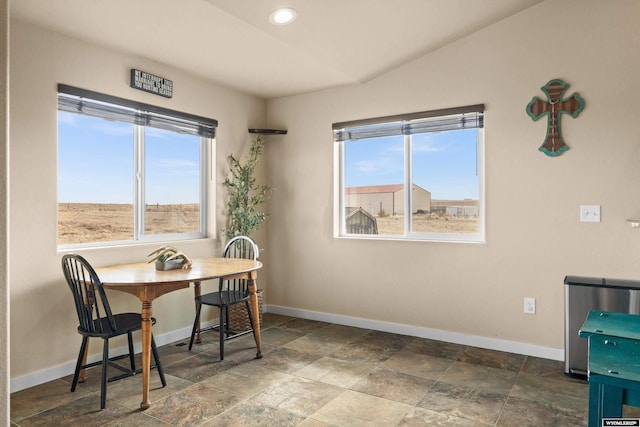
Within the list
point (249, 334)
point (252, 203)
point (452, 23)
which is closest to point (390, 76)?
point (452, 23)

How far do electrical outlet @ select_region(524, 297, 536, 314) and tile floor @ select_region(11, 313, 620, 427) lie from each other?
0.35m

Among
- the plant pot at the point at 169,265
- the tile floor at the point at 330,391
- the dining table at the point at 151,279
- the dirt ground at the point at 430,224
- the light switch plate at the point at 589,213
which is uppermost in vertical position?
the light switch plate at the point at 589,213

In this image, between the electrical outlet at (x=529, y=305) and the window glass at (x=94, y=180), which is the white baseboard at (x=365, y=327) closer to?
the electrical outlet at (x=529, y=305)

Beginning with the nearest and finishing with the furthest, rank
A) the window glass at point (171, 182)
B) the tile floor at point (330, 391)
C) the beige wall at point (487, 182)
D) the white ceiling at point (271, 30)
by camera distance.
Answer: the tile floor at point (330, 391), the white ceiling at point (271, 30), the beige wall at point (487, 182), the window glass at point (171, 182)

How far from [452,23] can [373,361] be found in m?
2.60

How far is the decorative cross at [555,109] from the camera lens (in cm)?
308

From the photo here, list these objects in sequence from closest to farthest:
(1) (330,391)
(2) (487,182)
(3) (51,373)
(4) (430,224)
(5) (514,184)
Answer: (1) (330,391), (3) (51,373), (5) (514,184), (2) (487,182), (4) (430,224)

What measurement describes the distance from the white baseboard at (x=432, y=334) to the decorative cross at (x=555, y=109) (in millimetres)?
1470

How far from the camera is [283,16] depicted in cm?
282

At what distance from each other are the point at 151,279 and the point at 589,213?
299 centimetres

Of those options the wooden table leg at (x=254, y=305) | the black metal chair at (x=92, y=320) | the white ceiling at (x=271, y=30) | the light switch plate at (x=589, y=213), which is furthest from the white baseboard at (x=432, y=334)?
the white ceiling at (x=271, y=30)

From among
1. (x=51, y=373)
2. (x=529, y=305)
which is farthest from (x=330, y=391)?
(x=51, y=373)

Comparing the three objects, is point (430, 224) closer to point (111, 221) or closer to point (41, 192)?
point (111, 221)

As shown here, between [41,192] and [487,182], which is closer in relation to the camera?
[41,192]
